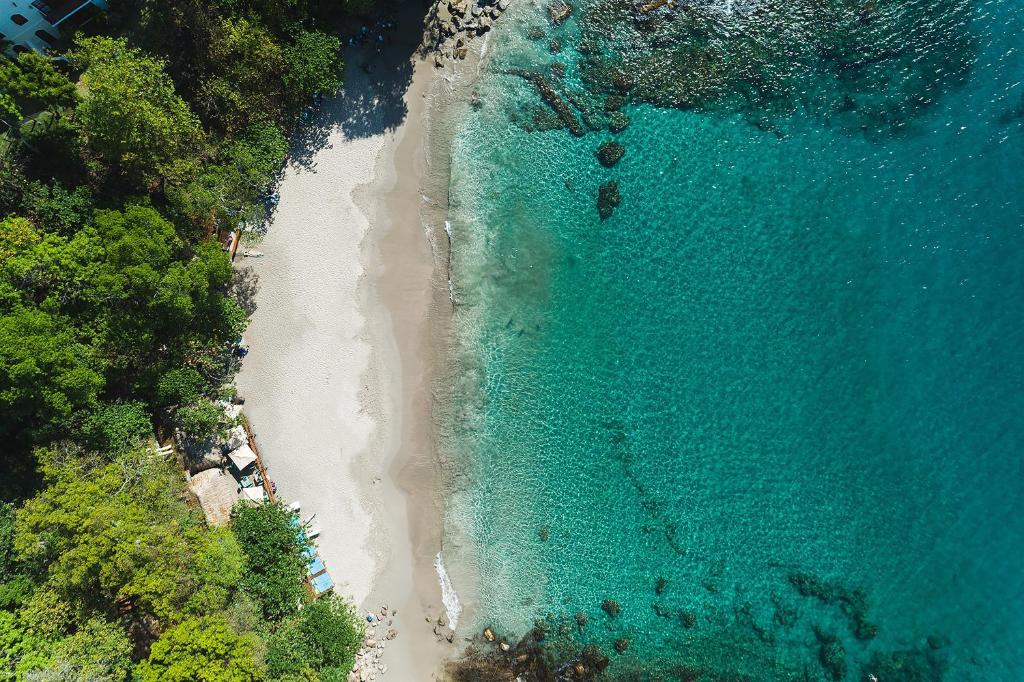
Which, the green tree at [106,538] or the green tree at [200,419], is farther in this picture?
the green tree at [200,419]

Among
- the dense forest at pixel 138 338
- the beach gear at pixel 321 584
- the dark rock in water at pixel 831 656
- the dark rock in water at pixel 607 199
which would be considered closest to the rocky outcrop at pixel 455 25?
the dense forest at pixel 138 338

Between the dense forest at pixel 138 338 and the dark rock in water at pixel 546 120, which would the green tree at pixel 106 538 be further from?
the dark rock in water at pixel 546 120

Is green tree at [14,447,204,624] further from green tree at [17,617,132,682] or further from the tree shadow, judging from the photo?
the tree shadow

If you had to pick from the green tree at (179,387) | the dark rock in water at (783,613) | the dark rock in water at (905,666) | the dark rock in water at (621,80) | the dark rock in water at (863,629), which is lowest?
the dark rock in water at (905,666)

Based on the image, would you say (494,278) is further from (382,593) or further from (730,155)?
(382,593)

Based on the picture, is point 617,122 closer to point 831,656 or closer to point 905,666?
point 831,656

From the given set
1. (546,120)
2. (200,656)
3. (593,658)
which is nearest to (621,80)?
(546,120)

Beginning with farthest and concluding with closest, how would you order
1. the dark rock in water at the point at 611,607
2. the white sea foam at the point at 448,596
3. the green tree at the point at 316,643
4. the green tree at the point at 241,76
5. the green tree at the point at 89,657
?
the dark rock in water at the point at 611,607
the white sea foam at the point at 448,596
the green tree at the point at 241,76
the green tree at the point at 316,643
the green tree at the point at 89,657
